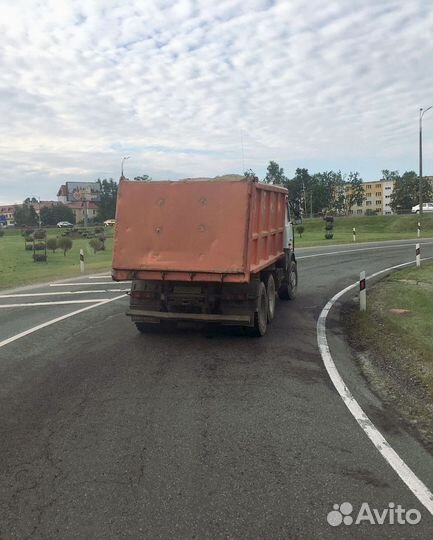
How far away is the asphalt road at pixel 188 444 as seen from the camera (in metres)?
3.47

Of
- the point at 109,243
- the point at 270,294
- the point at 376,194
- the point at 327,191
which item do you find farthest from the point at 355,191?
the point at 270,294

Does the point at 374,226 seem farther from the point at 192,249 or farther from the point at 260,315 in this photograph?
the point at 192,249

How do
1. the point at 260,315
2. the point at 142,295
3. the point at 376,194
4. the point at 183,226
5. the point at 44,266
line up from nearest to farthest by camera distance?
the point at 183,226, the point at 142,295, the point at 260,315, the point at 44,266, the point at 376,194

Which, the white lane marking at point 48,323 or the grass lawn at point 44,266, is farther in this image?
the grass lawn at point 44,266

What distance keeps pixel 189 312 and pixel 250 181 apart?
2.36m

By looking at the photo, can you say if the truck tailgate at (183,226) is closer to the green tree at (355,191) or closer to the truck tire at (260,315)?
the truck tire at (260,315)

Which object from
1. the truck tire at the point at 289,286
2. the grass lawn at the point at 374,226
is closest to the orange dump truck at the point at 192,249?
the truck tire at the point at 289,286

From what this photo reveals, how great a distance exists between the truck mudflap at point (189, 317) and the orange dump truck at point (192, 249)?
0.05 feet

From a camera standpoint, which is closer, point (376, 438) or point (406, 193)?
point (376, 438)

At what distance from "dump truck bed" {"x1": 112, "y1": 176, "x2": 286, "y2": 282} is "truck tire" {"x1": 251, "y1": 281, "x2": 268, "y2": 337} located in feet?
1.78

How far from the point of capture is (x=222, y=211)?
8.00 metres

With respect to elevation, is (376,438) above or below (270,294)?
below

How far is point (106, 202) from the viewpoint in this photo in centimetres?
13812

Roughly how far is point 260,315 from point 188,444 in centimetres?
440
